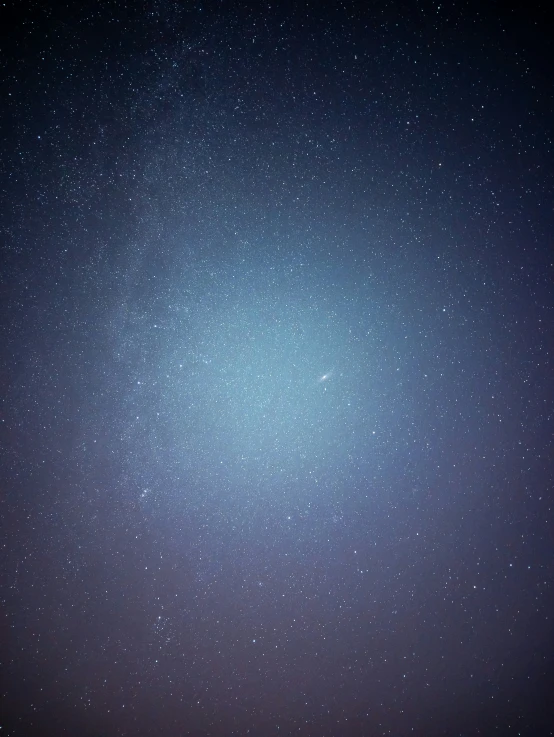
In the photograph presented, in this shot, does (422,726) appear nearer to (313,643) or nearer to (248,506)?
(313,643)

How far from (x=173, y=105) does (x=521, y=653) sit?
0.83 meters

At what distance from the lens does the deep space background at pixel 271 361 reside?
0.57 metres

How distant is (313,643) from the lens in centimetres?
63

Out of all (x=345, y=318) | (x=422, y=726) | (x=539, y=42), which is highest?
(x=539, y=42)

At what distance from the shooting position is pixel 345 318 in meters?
0.61

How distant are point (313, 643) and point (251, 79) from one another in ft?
2.29

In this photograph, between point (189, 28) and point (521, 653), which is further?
point (521, 653)

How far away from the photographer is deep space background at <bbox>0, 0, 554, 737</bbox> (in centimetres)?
57

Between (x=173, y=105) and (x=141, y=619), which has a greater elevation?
(x=173, y=105)

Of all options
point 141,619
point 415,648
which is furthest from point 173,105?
point 415,648

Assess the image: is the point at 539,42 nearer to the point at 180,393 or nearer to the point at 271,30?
the point at 271,30

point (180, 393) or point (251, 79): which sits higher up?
point (251, 79)

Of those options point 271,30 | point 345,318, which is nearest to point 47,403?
point 345,318

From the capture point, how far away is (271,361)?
61 centimetres
